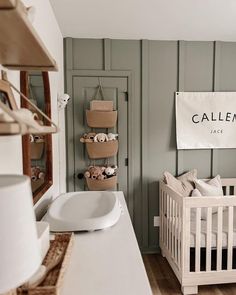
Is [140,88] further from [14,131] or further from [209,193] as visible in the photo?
[14,131]

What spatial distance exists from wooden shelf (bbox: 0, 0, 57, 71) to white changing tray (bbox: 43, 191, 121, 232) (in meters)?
0.79

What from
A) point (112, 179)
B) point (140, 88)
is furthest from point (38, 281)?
point (140, 88)

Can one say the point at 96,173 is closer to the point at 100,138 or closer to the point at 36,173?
the point at 100,138

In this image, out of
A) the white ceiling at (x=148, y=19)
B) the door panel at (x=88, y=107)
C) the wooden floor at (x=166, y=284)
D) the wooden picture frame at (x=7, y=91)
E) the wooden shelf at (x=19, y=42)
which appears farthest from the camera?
the door panel at (x=88, y=107)

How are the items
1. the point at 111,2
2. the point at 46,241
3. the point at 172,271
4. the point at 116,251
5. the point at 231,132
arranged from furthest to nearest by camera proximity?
the point at 231,132 → the point at 172,271 → the point at 111,2 → the point at 116,251 → the point at 46,241

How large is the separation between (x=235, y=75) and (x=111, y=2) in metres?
1.71

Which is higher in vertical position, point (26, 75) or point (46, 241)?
point (26, 75)

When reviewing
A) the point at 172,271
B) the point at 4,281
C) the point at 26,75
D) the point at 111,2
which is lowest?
the point at 172,271

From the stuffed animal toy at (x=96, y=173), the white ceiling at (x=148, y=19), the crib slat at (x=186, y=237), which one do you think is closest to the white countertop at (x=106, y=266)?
the crib slat at (x=186, y=237)

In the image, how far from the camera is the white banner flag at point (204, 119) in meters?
2.90

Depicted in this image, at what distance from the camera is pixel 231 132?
2.97 meters

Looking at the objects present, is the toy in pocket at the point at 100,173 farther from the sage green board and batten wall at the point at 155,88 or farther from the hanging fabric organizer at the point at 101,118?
the hanging fabric organizer at the point at 101,118

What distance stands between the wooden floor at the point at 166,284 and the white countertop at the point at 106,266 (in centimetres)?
129

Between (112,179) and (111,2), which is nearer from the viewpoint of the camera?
(111,2)
